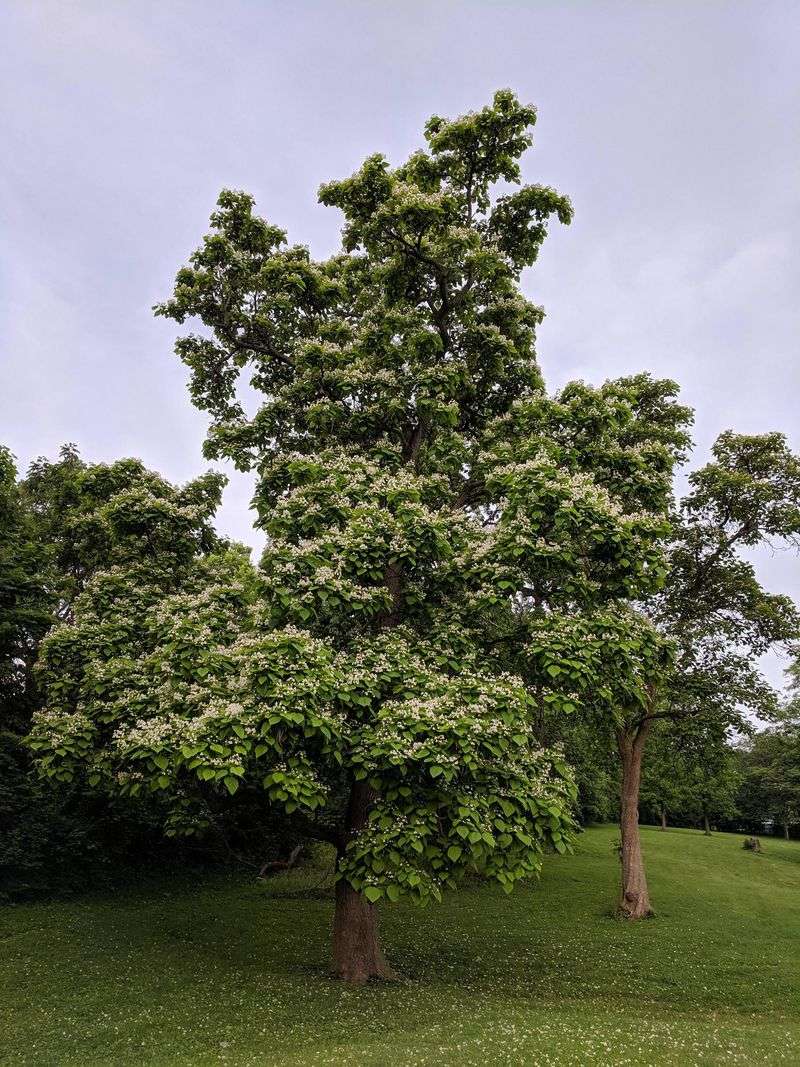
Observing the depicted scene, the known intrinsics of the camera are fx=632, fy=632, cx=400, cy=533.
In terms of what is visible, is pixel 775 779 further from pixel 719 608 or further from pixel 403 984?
pixel 403 984

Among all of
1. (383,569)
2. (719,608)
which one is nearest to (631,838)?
(719,608)

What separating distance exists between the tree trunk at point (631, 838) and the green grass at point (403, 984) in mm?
948

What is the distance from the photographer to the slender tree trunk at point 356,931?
13.5m

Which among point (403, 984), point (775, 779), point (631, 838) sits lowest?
point (403, 984)

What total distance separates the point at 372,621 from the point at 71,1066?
854 centimetres

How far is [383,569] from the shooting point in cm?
1290

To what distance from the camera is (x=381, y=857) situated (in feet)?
33.3

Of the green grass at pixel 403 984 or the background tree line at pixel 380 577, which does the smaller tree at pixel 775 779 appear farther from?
the background tree line at pixel 380 577

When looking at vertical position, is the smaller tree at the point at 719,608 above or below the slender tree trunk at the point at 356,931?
above

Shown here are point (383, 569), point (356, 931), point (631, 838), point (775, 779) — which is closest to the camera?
point (383, 569)

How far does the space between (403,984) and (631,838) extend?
12.6 metres

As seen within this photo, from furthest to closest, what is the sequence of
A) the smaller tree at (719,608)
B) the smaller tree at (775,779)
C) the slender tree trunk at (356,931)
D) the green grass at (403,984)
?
1. the smaller tree at (775,779)
2. the smaller tree at (719,608)
3. the slender tree trunk at (356,931)
4. the green grass at (403,984)

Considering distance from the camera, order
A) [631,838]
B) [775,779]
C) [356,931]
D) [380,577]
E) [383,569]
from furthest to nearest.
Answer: [775,779], [631,838], [356,931], [383,569], [380,577]

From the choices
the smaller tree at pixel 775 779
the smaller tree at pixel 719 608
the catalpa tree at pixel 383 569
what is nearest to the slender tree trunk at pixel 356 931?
the catalpa tree at pixel 383 569
